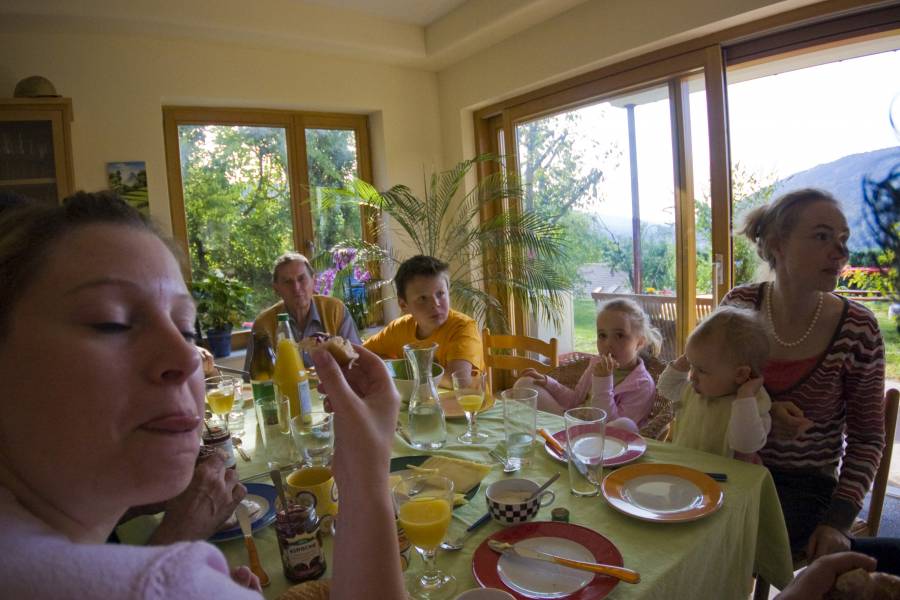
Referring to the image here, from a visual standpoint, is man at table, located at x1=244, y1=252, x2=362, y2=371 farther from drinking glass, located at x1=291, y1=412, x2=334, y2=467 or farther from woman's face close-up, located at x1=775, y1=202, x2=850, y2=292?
woman's face close-up, located at x1=775, y1=202, x2=850, y2=292

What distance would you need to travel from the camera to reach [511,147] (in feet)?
13.1

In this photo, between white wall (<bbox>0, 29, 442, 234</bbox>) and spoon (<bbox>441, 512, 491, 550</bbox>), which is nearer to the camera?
spoon (<bbox>441, 512, 491, 550</bbox>)

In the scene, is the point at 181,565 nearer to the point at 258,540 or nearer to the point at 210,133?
the point at 258,540

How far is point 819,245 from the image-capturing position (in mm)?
1639

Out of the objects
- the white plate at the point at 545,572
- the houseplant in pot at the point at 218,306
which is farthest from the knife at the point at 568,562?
the houseplant in pot at the point at 218,306

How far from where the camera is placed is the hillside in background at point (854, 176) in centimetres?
242

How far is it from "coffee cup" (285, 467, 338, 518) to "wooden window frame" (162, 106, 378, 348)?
2866 mm

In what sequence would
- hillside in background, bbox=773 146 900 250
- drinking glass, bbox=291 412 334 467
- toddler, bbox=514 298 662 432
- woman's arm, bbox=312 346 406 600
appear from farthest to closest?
1. hillside in background, bbox=773 146 900 250
2. toddler, bbox=514 298 662 432
3. drinking glass, bbox=291 412 334 467
4. woman's arm, bbox=312 346 406 600

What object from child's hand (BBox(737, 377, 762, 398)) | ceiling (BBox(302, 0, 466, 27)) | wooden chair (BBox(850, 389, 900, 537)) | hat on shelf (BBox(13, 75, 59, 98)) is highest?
ceiling (BBox(302, 0, 466, 27))

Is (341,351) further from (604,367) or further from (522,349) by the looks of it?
(522,349)

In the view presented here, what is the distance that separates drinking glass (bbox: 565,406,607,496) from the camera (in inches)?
43.8

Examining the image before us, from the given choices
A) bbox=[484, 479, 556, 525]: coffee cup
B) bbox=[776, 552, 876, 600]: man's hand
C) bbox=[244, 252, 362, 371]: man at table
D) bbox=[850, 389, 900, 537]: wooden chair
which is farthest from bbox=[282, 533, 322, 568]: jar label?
bbox=[244, 252, 362, 371]: man at table

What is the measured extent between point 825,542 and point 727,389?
45 centimetres

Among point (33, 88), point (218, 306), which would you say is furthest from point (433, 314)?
A: point (33, 88)
